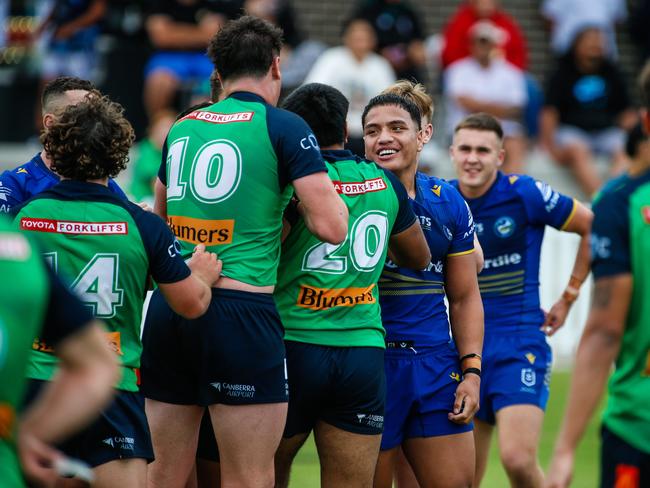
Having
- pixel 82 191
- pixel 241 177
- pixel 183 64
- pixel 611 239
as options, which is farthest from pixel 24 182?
pixel 183 64

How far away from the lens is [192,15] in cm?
1287

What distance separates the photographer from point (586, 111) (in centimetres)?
1458

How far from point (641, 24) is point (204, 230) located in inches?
498

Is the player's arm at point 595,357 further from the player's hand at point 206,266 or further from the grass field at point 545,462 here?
the grass field at point 545,462

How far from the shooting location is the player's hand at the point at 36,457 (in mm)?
3000

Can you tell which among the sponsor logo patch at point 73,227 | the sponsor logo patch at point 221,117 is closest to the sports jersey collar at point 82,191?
the sponsor logo patch at point 73,227

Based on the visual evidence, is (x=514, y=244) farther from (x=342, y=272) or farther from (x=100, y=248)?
(x=100, y=248)

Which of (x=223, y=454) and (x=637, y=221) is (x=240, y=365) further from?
(x=637, y=221)

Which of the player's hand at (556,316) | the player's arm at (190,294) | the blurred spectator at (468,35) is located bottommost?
the player's hand at (556,316)

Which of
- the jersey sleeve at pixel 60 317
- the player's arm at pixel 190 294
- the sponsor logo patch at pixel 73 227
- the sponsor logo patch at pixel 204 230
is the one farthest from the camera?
the sponsor logo patch at pixel 204 230

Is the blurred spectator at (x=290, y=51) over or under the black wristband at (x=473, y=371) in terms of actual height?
over

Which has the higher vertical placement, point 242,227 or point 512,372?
point 242,227

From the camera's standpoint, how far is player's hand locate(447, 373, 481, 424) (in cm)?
565

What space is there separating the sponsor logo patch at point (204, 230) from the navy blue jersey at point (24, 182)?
1.71 feet
